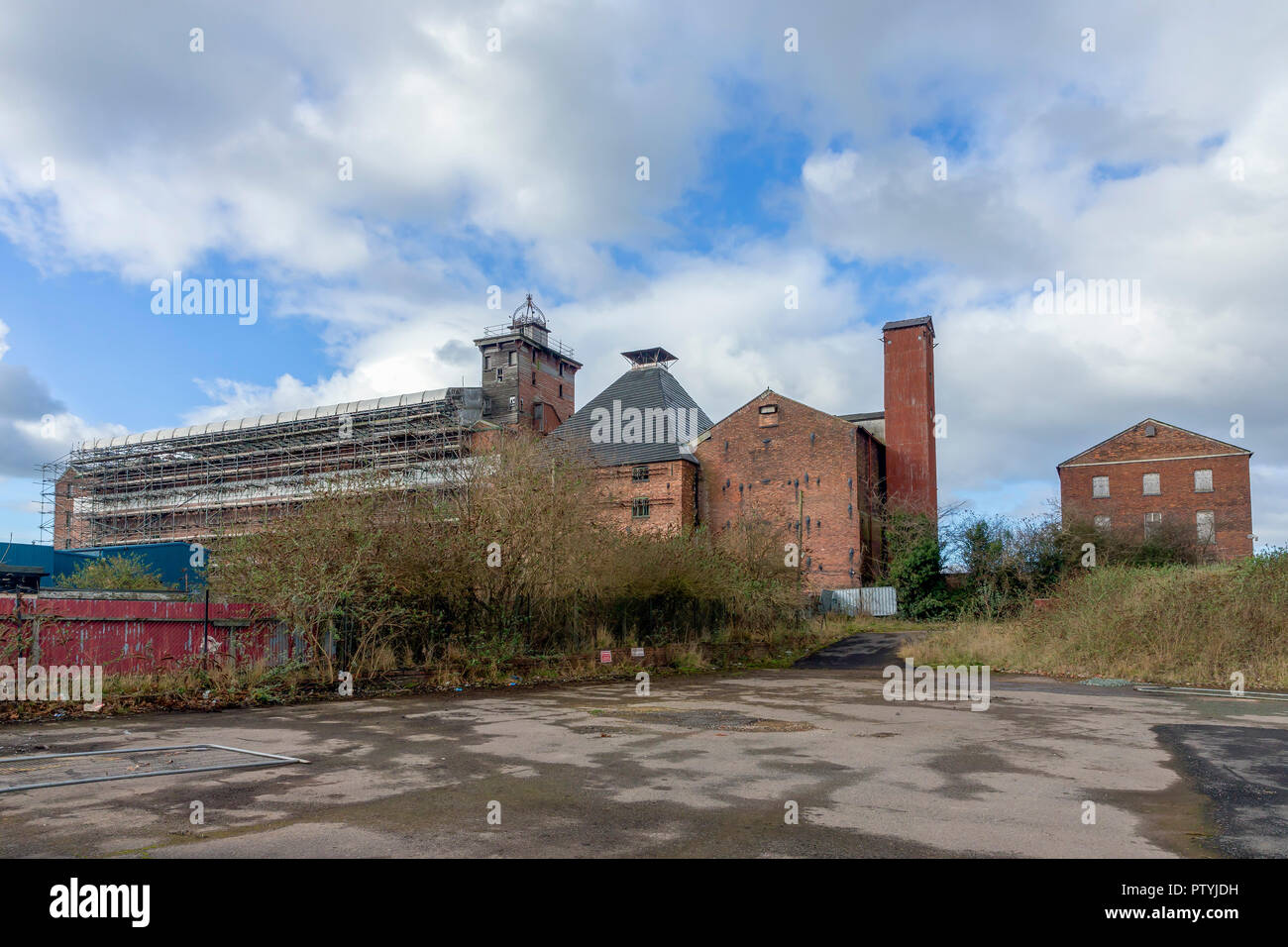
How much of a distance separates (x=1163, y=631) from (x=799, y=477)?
2196 cm

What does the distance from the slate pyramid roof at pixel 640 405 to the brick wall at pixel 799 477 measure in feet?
7.50

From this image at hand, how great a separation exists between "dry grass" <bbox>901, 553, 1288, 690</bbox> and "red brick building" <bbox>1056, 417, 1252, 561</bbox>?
26.0m

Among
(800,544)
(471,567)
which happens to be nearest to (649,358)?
(800,544)

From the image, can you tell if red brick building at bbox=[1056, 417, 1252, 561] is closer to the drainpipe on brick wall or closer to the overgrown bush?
the drainpipe on brick wall

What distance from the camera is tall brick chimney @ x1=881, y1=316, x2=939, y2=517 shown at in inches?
1599

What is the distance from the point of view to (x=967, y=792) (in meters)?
6.43

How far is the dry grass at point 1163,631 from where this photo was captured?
16.2 m

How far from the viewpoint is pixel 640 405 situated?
4412 centimetres
